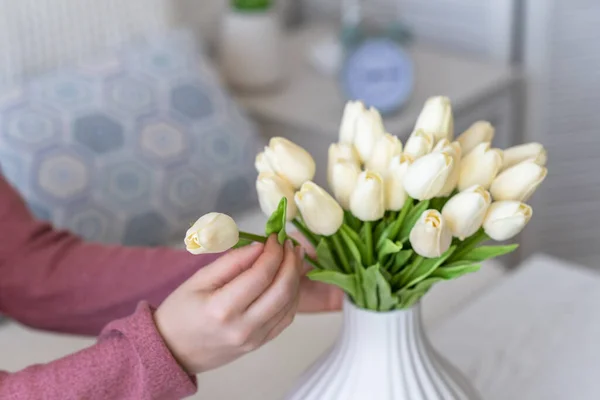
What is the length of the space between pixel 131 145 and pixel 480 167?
754mm

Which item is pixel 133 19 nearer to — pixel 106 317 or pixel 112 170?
pixel 112 170

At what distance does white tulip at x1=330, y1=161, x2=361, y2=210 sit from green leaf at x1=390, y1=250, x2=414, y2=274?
0.18 feet

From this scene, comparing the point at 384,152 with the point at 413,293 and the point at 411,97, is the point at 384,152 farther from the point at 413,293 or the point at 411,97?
the point at 411,97

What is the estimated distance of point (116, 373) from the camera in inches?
24.5

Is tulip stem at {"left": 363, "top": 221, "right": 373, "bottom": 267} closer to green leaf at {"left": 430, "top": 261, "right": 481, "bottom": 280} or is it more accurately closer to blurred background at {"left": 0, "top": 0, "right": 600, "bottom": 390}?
green leaf at {"left": 430, "top": 261, "right": 481, "bottom": 280}

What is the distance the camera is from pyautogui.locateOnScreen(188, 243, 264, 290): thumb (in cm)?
59

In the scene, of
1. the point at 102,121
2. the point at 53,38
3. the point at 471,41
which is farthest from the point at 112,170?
the point at 471,41

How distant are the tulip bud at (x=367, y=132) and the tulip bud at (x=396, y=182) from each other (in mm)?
31

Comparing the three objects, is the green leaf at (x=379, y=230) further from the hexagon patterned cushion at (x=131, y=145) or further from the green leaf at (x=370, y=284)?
the hexagon patterned cushion at (x=131, y=145)

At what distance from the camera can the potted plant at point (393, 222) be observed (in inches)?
23.6

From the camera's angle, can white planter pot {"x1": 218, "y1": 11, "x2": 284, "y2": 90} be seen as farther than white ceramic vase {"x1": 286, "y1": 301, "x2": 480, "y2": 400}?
Yes

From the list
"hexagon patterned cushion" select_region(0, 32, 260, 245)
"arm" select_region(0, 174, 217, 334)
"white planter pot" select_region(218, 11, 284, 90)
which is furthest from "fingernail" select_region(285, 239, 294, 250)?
"white planter pot" select_region(218, 11, 284, 90)

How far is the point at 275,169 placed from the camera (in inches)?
25.6

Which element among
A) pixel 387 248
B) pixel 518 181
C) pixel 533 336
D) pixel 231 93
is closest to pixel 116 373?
pixel 387 248
